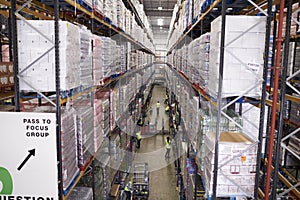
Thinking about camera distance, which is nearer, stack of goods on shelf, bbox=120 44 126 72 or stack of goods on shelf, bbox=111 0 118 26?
stack of goods on shelf, bbox=111 0 118 26

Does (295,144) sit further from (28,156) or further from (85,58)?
(28,156)

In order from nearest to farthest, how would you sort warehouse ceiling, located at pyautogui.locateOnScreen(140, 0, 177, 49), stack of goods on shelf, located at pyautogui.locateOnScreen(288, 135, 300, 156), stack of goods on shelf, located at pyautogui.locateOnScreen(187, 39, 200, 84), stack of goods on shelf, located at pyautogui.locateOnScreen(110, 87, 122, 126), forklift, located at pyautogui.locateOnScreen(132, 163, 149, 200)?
1. stack of goods on shelf, located at pyautogui.locateOnScreen(288, 135, 300, 156)
2. stack of goods on shelf, located at pyautogui.locateOnScreen(187, 39, 200, 84)
3. stack of goods on shelf, located at pyautogui.locateOnScreen(110, 87, 122, 126)
4. forklift, located at pyautogui.locateOnScreen(132, 163, 149, 200)
5. warehouse ceiling, located at pyautogui.locateOnScreen(140, 0, 177, 49)

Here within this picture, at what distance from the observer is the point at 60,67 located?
10.2 feet

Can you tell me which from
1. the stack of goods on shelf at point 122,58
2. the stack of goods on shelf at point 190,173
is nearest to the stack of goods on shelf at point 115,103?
the stack of goods on shelf at point 122,58

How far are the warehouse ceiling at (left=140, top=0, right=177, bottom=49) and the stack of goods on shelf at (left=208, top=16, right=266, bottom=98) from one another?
1534cm

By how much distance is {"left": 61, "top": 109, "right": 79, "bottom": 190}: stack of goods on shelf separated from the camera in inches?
125

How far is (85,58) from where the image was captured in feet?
13.4

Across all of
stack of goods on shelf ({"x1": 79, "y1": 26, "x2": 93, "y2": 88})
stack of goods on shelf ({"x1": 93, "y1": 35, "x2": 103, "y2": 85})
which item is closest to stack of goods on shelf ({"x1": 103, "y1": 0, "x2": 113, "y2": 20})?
stack of goods on shelf ({"x1": 93, "y1": 35, "x2": 103, "y2": 85})

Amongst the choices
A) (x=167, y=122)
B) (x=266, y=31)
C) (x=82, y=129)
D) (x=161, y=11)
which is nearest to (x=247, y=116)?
(x=266, y=31)

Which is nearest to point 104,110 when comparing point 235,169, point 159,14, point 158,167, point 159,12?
point 235,169

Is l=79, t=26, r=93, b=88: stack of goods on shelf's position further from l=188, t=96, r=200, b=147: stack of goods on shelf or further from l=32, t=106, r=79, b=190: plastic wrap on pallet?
l=188, t=96, r=200, b=147: stack of goods on shelf

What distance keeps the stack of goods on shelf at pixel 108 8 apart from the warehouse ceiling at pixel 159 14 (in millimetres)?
12101

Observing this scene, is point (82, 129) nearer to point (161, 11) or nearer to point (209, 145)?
point (209, 145)

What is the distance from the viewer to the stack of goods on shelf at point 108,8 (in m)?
5.48
